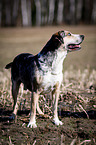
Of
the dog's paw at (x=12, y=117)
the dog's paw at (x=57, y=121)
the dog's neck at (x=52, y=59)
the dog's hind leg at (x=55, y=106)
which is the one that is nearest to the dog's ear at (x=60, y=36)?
the dog's neck at (x=52, y=59)

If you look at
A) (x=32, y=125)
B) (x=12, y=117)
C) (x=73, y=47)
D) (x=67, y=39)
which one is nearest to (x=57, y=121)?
(x=32, y=125)

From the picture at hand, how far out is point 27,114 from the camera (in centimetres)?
419

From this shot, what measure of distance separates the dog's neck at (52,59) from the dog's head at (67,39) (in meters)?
0.10

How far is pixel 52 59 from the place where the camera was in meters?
3.27

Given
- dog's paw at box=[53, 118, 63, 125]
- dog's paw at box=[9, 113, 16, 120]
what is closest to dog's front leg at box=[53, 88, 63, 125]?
dog's paw at box=[53, 118, 63, 125]

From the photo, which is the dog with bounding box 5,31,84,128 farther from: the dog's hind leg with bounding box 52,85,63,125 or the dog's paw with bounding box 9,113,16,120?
the dog's paw with bounding box 9,113,16,120

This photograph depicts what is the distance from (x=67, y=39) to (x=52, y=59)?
0.43 meters

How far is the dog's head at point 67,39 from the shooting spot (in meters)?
3.15

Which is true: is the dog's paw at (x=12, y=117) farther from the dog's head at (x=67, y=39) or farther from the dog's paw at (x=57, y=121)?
the dog's head at (x=67, y=39)

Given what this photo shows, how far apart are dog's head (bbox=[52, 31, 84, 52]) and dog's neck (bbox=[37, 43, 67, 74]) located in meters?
0.10

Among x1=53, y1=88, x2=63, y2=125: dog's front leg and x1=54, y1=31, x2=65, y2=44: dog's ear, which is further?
x1=53, y1=88, x2=63, y2=125: dog's front leg

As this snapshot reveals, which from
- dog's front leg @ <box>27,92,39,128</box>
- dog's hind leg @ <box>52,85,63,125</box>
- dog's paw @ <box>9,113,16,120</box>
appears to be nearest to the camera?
dog's front leg @ <box>27,92,39,128</box>

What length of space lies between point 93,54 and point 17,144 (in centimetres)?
1069

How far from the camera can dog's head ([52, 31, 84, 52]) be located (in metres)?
3.15
